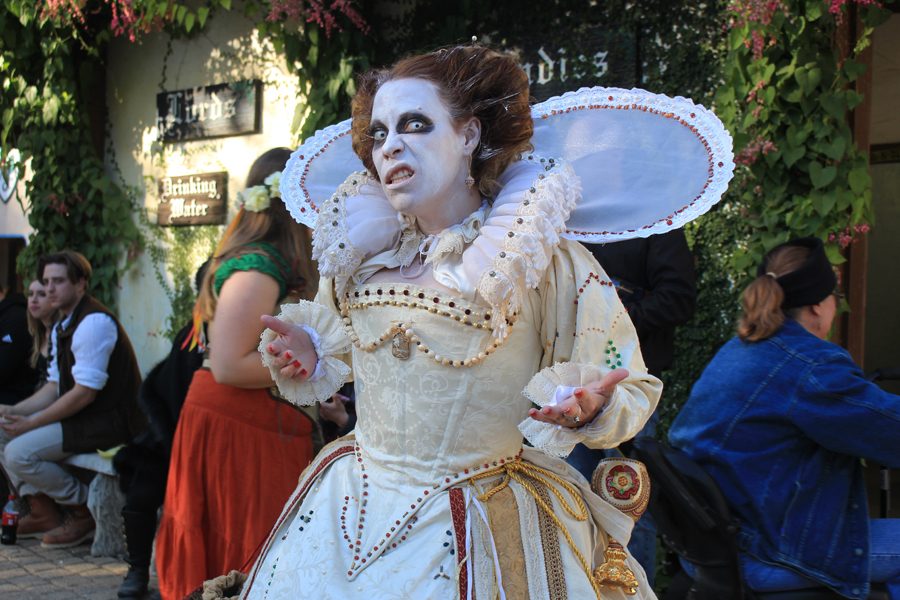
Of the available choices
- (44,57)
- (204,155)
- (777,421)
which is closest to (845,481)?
(777,421)

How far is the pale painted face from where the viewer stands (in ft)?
16.8

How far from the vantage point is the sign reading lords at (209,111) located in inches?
231

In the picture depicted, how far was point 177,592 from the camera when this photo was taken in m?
3.05

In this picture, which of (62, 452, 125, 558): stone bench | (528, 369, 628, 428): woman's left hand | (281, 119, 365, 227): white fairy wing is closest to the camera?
(528, 369, 628, 428): woman's left hand

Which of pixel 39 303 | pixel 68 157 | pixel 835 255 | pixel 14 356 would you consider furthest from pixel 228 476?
pixel 68 157

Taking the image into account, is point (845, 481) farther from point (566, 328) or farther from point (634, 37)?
point (634, 37)

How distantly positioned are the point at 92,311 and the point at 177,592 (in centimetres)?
238

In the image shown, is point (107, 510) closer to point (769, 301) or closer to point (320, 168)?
point (320, 168)

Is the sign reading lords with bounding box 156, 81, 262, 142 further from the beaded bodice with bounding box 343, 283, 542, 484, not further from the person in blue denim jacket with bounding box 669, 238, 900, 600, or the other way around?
the beaded bodice with bounding box 343, 283, 542, 484

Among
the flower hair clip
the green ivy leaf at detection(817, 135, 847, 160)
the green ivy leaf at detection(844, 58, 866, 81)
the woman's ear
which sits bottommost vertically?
the flower hair clip

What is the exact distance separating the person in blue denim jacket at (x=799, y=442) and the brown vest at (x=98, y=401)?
3.38 m

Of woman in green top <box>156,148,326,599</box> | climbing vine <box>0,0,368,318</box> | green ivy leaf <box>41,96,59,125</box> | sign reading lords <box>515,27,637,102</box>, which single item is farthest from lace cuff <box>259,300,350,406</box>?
green ivy leaf <box>41,96,59,125</box>

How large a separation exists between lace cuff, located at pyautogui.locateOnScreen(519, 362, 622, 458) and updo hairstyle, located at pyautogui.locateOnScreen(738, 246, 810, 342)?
48.1 inches

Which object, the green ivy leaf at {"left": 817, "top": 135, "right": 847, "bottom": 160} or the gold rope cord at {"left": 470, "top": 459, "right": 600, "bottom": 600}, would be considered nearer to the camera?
the gold rope cord at {"left": 470, "top": 459, "right": 600, "bottom": 600}
